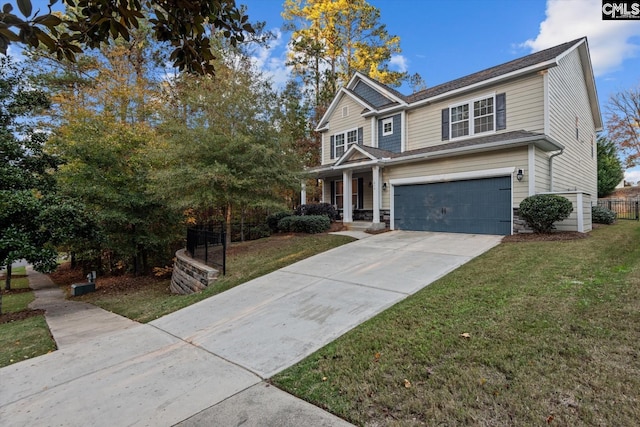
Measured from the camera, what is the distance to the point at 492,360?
2891 mm

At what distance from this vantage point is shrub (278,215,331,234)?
1262 centimetres

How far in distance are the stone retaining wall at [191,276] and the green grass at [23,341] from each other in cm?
285

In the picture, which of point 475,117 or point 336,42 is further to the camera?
point 336,42

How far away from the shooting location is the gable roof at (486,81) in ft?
34.5

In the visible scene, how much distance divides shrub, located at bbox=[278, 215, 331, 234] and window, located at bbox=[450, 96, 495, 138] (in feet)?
20.4

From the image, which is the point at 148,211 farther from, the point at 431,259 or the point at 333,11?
the point at 333,11

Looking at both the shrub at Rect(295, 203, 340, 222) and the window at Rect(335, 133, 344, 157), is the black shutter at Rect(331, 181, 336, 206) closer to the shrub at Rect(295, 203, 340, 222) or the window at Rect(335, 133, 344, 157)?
the window at Rect(335, 133, 344, 157)

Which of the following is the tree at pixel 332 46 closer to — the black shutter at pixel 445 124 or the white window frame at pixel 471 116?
the black shutter at pixel 445 124

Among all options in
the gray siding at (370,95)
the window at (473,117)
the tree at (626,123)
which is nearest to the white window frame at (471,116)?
the window at (473,117)

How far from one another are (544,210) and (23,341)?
457 inches

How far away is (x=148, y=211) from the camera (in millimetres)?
11141

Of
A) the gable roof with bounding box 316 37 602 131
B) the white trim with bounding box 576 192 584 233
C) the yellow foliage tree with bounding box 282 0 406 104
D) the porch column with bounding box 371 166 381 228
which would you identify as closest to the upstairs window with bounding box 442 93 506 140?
the gable roof with bounding box 316 37 602 131

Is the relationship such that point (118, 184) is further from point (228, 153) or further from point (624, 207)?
point (624, 207)

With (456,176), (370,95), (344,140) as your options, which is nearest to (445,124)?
(456,176)
